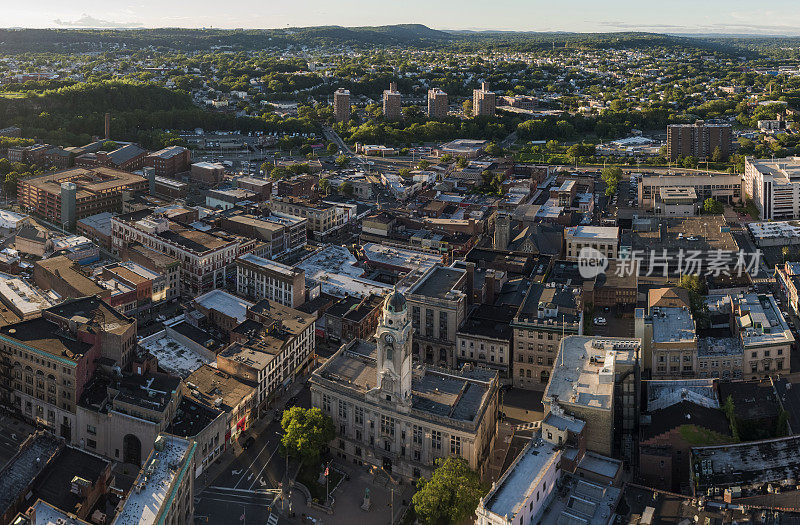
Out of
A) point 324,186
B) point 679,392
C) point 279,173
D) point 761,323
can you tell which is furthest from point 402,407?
point 279,173

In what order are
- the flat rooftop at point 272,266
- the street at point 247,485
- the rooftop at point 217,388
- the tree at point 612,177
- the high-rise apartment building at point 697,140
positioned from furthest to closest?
the high-rise apartment building at point 697,140 → the tree at point 612,177 → the flat rooftop at point 272,266 → the rooftop at point 217,388 → the street at point 247,485

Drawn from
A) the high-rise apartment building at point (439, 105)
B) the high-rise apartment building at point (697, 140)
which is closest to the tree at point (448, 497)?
the high-rise apartment building at point (697, 140)

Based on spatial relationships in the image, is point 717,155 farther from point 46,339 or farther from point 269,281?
point 46,339

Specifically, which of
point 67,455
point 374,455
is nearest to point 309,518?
Result: point 374,455

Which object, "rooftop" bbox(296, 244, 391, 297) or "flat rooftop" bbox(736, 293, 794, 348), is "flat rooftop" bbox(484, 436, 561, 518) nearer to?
"flat rooftop" bbox(736, 293, 794, 348)

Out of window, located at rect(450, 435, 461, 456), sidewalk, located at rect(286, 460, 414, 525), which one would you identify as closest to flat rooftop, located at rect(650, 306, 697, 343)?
window, located at rect(450, 435, 461, 456)

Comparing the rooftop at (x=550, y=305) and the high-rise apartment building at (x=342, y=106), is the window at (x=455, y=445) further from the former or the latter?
the high-rise apartment building at (x=342, y=106)
